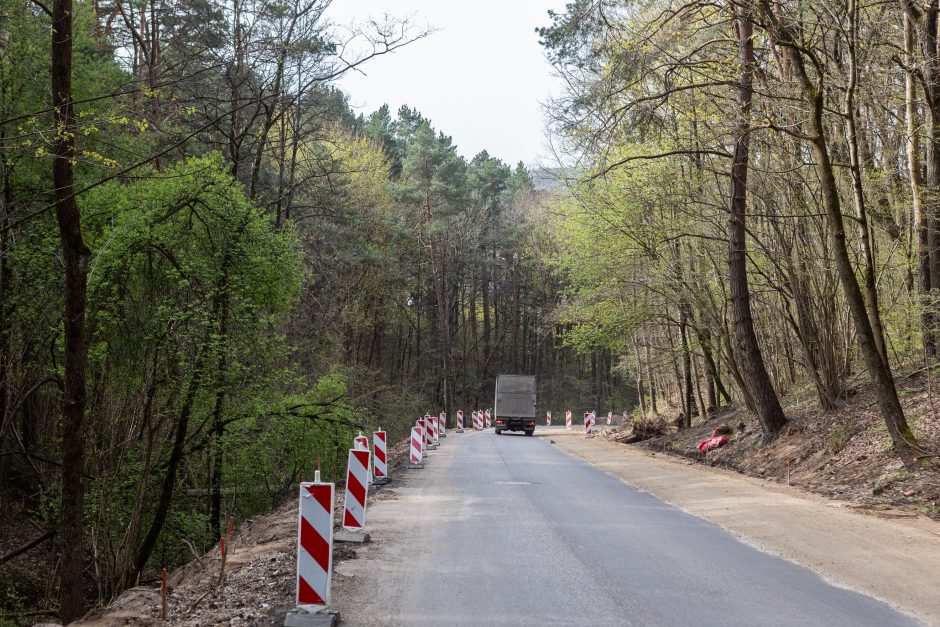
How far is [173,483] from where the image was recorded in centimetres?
1622

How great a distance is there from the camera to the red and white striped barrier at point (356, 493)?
9656 millimetres

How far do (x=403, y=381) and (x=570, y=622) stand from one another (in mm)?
50633

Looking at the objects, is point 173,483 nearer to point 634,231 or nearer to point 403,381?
point 634,231

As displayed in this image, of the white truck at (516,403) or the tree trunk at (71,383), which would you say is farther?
the white truck at (516,403)

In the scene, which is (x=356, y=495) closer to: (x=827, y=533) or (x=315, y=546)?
(x=315, y=546)

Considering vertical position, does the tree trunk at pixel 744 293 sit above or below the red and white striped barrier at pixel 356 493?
above

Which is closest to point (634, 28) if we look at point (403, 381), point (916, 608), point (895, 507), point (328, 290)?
point (895, 507)

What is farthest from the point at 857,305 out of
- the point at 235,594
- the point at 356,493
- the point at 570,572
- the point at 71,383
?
the point at 71,383

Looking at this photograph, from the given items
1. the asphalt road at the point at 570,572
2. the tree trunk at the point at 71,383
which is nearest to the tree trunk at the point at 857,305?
the asphalt road at the point at 570,572

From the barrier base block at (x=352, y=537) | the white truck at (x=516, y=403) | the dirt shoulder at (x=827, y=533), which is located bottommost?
the dirt shoulder at (x=827, y=533)

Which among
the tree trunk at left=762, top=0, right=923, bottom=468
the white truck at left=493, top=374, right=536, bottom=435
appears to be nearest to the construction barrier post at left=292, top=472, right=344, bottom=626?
the tree trunk at left=762, top=0, right=923, bottom=468

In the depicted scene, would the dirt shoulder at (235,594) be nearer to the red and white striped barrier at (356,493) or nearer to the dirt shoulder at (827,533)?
the red and white striped barrier at (356,493)

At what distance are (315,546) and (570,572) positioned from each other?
2.68m

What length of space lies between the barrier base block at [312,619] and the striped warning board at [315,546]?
12 centimetres
